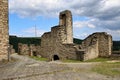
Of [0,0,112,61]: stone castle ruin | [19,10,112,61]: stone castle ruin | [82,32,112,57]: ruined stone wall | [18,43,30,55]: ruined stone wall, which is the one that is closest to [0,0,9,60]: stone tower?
[0,0,112,61]: stone castle ruin

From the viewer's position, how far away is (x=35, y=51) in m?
38.3

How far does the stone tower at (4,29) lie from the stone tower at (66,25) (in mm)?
11353

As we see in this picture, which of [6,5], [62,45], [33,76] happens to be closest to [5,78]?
[33,76]

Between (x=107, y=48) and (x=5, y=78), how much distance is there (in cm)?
2040

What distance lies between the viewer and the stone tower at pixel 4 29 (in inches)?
698

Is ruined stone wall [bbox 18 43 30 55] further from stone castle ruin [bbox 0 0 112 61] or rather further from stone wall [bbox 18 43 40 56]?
stone castle ruin [bbox 0 0 112 61]

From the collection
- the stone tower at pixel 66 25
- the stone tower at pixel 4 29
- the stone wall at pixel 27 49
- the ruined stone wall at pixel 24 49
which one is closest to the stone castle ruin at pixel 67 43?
the stone tower at pixel 66 25

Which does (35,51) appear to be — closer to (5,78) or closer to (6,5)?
(6,5)

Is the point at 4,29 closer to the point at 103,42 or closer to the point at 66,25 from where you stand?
the point at 66,25

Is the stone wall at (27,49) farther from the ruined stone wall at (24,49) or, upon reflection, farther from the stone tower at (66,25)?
the stone tower at (66,25)

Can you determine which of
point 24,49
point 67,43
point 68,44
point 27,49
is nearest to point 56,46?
point 67,43

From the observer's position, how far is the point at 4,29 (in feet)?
58.9

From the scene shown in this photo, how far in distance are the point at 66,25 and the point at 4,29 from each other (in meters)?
12.8

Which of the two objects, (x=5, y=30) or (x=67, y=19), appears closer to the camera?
(x=5, y=30)
